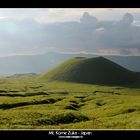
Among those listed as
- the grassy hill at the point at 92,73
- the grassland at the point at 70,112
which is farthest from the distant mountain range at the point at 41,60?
the grassy hill at the point at 92,73

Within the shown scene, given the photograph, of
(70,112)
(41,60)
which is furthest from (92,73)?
(41,60)

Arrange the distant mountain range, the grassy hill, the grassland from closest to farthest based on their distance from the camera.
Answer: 1. the grassland
2. the distant mountain range
3. the grassy hill

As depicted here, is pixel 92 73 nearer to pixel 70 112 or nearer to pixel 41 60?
pixel 70 112

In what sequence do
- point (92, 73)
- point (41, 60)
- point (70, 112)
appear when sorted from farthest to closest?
1. point (92, 73)
2. point (70, 112)
3. point (41, 60)

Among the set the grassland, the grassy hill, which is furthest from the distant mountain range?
the grassy hill

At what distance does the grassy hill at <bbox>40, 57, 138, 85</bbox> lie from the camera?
165750 mm

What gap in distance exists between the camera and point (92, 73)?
173m

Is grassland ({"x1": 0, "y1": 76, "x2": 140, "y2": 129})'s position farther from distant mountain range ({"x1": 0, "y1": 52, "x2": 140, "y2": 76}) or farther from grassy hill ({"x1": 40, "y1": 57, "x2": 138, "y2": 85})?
grassy hill ({"x1": 40, "y1": 57, "x2": 138, "y2": 85})

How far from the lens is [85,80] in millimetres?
162750

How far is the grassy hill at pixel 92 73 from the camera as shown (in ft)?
544

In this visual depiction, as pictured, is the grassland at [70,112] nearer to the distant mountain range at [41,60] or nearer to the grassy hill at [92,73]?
the distant mountain range at [41,60]

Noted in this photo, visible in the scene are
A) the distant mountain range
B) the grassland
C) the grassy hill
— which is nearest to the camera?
the grassland
